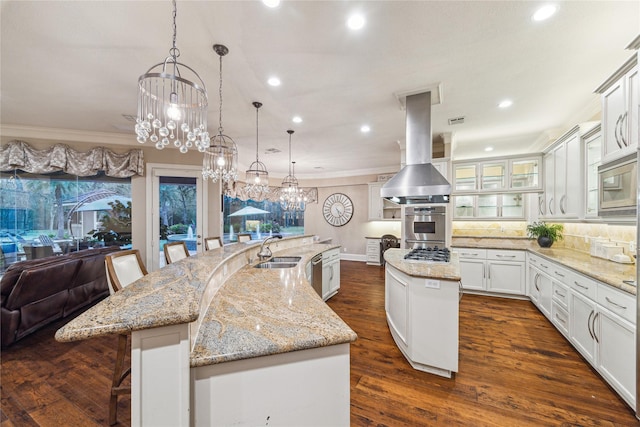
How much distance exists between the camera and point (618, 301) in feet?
5.97

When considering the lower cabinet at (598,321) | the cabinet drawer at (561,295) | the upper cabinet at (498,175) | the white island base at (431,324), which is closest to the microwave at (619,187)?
the lower cabinet at (598,321)

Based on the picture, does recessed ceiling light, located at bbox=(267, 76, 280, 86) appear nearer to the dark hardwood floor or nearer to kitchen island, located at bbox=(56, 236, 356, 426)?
kitchen island, located at bbox=(56, 236, 356, 426)

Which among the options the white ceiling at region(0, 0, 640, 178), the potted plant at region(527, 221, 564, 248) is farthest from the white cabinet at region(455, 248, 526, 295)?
the white ceiling at region(0, 0, 640, 178)

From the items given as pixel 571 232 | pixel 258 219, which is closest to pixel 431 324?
pixel 571 232

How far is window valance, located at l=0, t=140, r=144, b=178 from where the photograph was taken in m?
3.91

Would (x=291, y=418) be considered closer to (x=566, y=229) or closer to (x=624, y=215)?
(x=624, y=215)

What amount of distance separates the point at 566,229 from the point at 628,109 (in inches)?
108

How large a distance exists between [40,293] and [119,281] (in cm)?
199

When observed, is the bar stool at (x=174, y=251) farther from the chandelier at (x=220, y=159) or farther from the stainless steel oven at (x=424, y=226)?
the stainless steel oven at (x=424, y=226)

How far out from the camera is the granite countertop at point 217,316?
799 millimetres

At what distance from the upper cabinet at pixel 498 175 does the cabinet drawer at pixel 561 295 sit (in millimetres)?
2143

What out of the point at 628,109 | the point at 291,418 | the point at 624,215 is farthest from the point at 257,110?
the point at 624,215

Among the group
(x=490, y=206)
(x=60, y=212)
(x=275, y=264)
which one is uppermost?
(x=490, y=206)

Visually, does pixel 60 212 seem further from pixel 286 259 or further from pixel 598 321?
pixel 598 321
